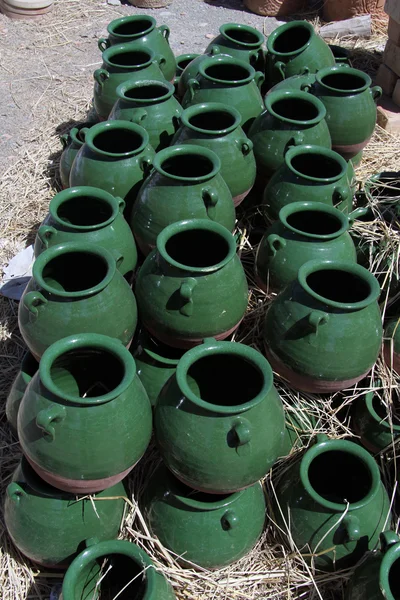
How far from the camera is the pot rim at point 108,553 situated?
2.05m

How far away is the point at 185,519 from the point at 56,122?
393 centimetres

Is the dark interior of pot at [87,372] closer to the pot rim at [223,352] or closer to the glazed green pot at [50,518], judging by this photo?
the pot rim at [223,352]

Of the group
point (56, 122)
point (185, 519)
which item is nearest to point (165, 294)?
point (185, 519)

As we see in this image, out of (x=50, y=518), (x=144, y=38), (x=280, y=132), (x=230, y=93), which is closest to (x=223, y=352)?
(x=50, y=518)

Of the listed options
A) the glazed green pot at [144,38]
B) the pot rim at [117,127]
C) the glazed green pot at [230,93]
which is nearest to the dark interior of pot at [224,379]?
the pot rim at [117,127]

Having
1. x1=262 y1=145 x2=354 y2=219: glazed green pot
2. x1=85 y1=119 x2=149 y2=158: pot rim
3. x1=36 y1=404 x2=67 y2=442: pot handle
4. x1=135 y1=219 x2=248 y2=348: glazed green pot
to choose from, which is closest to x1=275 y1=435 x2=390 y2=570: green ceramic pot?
x1=135 y1=219 x2=248 y2=348: glazed green pot

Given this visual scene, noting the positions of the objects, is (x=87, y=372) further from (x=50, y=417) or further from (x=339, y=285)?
(x=339, y=285)

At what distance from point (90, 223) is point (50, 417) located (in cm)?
133

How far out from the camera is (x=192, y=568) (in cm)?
243

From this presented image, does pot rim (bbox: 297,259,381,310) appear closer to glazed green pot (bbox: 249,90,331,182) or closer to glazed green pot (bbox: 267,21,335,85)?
glazed green pot (bbox: 249,90,331,182)

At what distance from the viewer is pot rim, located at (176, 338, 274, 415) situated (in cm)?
199

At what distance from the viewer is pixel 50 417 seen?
191cm

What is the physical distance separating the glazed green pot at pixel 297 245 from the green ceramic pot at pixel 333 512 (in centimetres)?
71

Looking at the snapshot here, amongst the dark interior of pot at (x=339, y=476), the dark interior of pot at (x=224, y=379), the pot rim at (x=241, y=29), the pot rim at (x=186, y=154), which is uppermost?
the pot rim at (x=241, y=29)
